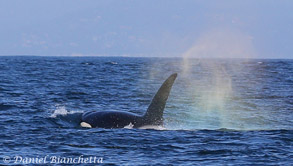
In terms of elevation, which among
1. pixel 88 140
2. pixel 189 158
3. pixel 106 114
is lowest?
pixel 189 158

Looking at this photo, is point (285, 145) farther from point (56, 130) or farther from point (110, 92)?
point (110, 92)

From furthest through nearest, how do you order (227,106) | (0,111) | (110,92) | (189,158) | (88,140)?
(110,92) → (227,106) → (0,111) → (88,140) → (189,158)

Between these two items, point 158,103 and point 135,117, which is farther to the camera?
point 135,117

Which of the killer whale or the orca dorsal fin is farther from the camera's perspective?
the killer whale

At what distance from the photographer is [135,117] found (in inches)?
671

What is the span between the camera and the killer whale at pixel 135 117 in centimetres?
1656

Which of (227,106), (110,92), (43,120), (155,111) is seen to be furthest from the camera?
(110,92)

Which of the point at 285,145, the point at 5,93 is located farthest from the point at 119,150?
the point at 5,93

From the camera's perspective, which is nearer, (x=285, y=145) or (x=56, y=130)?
(x=285, y=145)

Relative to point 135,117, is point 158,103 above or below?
above

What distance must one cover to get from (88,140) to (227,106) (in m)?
13.2

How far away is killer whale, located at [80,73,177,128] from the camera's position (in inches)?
652

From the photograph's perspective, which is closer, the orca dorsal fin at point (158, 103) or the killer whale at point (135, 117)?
the orca dorsal fin at point (158, 103)

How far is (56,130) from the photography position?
16.6 meters
